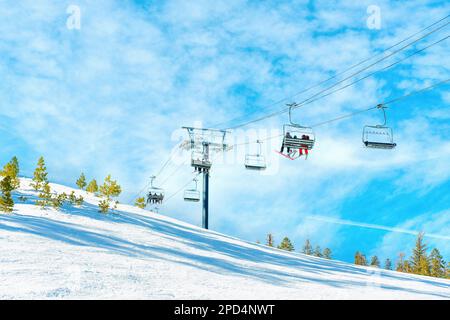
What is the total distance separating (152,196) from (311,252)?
3534 inches

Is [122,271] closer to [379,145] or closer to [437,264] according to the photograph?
[379,145]

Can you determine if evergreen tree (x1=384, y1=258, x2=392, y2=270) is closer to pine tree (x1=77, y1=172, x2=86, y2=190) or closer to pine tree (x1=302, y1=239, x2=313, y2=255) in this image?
pine tree (x1=302, y1=239, x2=313, y2=255)

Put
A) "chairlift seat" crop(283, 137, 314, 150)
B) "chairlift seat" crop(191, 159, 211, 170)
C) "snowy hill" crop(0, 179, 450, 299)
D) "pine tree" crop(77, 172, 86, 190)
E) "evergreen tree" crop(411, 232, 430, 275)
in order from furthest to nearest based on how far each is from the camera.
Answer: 1. "evergreen tree" crop(411, 232, 430, 275)
2. "pine tree" crop(77, 172, 86, 190)
3. "chairlift seat" crop(191, 159, 211, 170)
4. "chairlift seat" crop(283, 137, 314, 150)
5. "snowy hill" crop(0, 179, 450, 299)

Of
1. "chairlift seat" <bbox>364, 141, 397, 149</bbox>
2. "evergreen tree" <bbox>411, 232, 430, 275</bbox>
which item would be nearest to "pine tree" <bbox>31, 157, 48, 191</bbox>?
"chairlift seat" <bbox>364, 141, 397, 149</bbox>

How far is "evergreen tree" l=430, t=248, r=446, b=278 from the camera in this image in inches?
2811

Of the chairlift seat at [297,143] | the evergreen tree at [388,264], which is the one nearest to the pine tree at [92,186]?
the chairlift seat at [297,143]

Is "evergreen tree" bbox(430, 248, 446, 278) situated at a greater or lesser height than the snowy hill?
lesser

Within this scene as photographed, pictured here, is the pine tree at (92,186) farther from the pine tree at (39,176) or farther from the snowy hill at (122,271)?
the snowy hill at (122,271)

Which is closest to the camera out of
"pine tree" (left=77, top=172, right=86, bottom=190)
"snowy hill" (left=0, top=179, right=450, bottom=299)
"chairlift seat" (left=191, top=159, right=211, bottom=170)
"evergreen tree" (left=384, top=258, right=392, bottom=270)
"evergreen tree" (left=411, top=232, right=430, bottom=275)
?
"snowy hill" (left=0, top=179, right=450, bottom=299)

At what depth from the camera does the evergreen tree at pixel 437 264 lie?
7139 centimetres

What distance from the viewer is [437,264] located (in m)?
72.8
